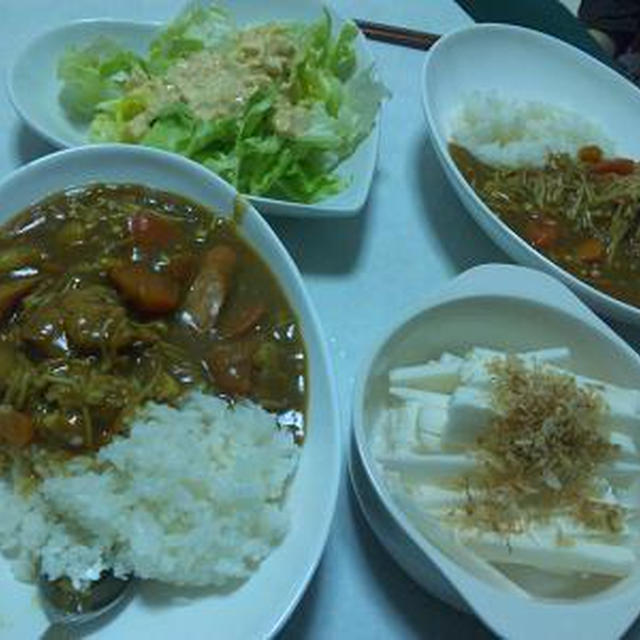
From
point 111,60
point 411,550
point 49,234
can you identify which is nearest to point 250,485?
point 411,550

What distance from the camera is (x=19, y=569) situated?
1358 mm

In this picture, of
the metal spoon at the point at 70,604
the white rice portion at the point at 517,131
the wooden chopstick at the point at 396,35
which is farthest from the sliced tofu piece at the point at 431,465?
the wooden chopstick at the point at 396,35

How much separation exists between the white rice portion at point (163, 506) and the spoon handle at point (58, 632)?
0.23 feet

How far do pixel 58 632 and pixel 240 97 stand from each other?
47.3 inches

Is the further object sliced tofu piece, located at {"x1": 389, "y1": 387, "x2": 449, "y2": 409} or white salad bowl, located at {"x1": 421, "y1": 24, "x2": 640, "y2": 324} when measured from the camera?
white salad bowl, located at {"x1": 421, "y1": 24, "x2": 640, "y2": 324}

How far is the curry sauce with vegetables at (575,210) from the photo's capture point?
1931mm

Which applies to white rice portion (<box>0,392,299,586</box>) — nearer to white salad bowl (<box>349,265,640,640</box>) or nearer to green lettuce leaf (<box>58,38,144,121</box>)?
white salad bowl (<box>349,265,640,640</box>)

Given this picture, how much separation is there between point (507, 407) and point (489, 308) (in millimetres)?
226

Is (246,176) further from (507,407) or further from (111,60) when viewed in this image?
(507,407)

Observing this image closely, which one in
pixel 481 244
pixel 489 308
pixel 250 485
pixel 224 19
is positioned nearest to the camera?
pixel 250 485

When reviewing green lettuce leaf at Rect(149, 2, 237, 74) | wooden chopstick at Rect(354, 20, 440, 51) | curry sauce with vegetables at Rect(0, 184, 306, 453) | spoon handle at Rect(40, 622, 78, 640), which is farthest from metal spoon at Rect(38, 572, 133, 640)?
wooden chopstick at Rect(354, 20, 440, 51)

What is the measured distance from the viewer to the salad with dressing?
1897 mm

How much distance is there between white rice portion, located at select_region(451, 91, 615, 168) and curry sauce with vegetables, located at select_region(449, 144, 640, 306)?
0.10 feet

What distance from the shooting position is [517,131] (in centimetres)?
214
